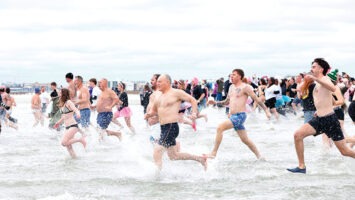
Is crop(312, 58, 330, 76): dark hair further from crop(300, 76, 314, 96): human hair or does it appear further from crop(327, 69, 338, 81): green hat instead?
crop(327, 69, 338, 81): green hat

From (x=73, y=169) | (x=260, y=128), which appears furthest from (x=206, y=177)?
(x=260, y=128)

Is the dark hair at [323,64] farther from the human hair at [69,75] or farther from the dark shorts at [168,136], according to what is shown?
the human hair at [69,75]

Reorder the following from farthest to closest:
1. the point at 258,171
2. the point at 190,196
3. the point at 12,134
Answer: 1. the point at 12,134
2. the point at 258,171
3. the point at 190,196

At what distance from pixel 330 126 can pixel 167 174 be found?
9.11 ft

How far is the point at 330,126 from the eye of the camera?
9086mm

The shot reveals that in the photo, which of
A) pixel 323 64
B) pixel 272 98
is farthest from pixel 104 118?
pixel 272 98

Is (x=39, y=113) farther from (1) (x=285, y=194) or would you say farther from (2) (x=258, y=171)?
(1) (x=285, y=194)

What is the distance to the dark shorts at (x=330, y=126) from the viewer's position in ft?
29.8

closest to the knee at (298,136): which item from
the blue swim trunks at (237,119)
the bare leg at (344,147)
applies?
the bare leg at (344,147)

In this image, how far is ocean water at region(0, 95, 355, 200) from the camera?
28.4ft

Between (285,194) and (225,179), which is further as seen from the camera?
(225,179)

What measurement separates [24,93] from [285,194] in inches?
2567

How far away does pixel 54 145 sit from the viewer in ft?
52.0

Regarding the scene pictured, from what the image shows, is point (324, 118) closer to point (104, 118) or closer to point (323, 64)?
point (323, 64)
